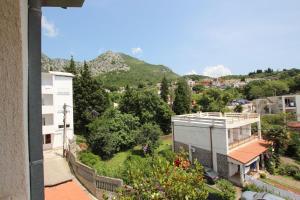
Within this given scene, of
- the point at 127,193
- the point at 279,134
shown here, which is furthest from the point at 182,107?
the point at 127,193

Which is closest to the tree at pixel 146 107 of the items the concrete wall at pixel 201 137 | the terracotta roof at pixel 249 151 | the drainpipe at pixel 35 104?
the concrete wall at pixel 201 137

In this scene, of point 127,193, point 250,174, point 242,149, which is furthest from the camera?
point 242,149

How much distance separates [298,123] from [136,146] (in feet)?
76.5

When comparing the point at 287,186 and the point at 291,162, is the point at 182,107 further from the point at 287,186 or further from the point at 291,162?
the point at 287,186

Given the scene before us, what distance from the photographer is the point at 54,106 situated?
80.1ft

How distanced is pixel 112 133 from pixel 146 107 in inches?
282

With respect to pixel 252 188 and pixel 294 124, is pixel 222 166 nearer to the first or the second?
pixel 252 188

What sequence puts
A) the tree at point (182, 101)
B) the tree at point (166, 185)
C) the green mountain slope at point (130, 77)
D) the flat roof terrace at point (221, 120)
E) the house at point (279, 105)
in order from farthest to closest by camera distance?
the green mountain slope at point (130, 77), the house at point (279, 105), the tree at point (182, 101), the flat roof terrace at point (221, 120), the tree at point (166, 185)

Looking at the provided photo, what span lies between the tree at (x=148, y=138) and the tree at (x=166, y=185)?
696 inches

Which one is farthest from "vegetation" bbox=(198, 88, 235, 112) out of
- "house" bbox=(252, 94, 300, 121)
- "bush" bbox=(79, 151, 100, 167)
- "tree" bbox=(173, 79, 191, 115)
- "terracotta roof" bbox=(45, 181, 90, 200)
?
"terracotta roof" bbox=(45, 181, 90, 200)

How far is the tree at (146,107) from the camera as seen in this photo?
29656 millimetres

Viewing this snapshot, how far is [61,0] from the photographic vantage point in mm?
1781

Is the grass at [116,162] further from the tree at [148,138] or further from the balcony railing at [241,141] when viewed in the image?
the balcony railing at [241,141]

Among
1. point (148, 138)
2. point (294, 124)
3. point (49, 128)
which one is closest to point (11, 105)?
point (148, 138)
